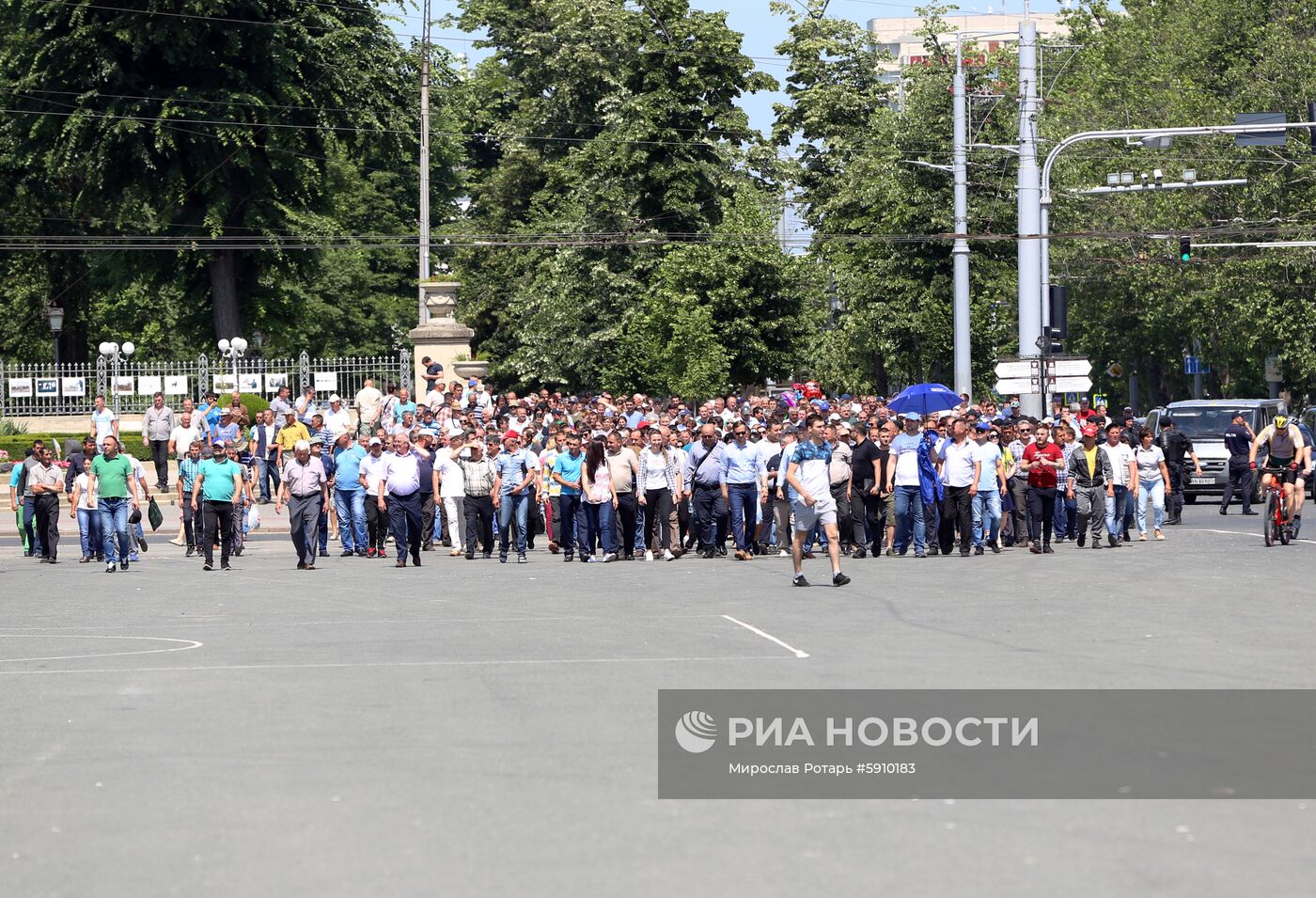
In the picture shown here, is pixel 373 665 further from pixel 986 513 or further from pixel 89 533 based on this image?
pixel 89 533

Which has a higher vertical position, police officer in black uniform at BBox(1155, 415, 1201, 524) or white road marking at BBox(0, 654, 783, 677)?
police officer in black uniform at BBox(1155, 415, 1201, 524)

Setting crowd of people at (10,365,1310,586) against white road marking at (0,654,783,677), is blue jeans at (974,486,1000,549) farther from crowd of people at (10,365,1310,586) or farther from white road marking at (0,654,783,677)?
white road marking at (0,654,783,677)

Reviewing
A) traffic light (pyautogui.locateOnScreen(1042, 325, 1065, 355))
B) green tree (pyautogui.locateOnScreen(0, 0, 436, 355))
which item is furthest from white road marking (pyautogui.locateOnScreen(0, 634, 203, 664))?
green tree (pyautogui.locateOnScreen(0, 0, 436, 355))

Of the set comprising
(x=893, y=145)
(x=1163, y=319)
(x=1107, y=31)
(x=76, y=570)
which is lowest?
(x=76, y=570)

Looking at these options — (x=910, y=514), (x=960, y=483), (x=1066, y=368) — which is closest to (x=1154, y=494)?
(x=960, y=483)

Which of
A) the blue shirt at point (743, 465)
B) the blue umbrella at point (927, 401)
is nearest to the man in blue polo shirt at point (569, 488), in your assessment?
the blue shirt at point (743, 465)

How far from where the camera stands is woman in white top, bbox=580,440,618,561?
922 inches

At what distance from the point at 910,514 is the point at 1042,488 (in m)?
1.70

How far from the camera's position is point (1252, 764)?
8.59 metres

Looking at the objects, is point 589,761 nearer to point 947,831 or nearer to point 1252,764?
point 947,831

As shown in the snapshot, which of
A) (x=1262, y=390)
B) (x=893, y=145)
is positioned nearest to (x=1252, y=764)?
(x=893, y=145)

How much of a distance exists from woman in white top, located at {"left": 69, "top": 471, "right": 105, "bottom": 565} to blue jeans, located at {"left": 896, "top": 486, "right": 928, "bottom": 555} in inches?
388

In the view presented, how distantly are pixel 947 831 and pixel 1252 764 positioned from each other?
199 centimetres

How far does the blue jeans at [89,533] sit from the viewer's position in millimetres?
24234
